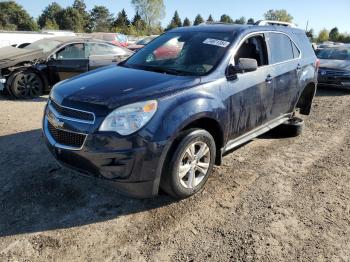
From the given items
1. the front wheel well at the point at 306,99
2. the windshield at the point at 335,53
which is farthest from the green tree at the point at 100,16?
the front wheel well at the point at 306,99

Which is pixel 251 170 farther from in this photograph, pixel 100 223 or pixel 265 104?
pixel 100 223

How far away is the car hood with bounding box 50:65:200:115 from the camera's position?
10.8 feet

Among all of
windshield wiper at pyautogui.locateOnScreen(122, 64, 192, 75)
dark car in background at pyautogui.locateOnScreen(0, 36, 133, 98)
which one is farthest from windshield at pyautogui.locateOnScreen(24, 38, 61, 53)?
windshield wiper at pyautogui.locateOnScreen(122, 64, 192, 75)

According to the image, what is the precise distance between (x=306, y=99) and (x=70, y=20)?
78777mm

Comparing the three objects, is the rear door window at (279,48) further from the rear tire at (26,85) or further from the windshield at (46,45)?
the windshield at (46,45)

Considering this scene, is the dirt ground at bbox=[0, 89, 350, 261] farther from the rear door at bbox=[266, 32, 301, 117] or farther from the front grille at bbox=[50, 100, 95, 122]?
the rear door at bbox=[266, 32, 301, 117]

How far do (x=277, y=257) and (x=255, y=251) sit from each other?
18 cm

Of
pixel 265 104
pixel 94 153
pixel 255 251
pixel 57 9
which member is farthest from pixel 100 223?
pixel 57 9

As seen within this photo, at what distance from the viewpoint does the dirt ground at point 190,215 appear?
3.04 metres

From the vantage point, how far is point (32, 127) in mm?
6152

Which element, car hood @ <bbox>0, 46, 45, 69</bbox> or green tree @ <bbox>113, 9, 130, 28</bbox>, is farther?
green tree @ <bbox>113, 9, 130, 28</bbox>

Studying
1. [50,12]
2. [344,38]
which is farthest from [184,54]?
[50,12]

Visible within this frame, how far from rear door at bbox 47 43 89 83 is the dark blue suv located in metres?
4.19

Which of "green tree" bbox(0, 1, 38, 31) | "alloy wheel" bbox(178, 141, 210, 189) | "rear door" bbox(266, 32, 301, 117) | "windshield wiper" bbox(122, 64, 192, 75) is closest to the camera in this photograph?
"alloy wheel" bbox(178, 141, 210, 189)
